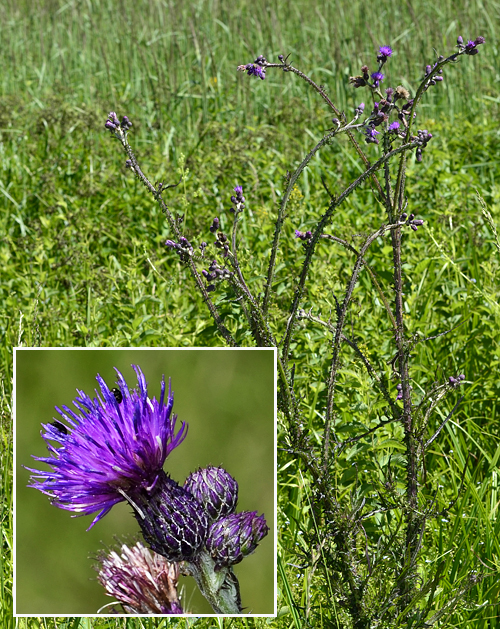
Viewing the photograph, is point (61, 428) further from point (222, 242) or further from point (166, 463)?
point (222, 242)

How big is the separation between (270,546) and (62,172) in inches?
140

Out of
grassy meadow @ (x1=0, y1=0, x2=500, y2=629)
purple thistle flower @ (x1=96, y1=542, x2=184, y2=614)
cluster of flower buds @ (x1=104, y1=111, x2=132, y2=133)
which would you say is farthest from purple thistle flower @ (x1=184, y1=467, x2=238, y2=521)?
cluster of flower buds @ (x1=104, y1=111, x2=132, y2=133)

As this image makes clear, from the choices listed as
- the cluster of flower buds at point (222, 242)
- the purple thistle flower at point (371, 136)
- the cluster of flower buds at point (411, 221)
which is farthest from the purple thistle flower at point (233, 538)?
the purple thistle flower at point (371, 136)

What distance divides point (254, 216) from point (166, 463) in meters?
2.64

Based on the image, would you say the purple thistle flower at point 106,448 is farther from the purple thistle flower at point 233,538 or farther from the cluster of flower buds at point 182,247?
the cluster of flower buds at point 182,247

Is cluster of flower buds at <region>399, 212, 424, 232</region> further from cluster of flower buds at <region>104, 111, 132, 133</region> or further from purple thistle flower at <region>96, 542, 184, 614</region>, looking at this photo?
purple thistle flower at <region>96, 542, 184, 614</region>

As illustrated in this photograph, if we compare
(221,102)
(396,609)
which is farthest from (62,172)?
→ (396,609)

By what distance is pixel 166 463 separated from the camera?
59.8 inches

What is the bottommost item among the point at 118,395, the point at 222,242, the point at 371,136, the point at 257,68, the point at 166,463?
the point at 166,463

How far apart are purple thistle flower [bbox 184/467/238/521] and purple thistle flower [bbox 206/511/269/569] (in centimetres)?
2

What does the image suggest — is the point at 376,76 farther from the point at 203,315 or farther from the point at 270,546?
the point at 203,315

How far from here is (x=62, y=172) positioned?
4605 mm

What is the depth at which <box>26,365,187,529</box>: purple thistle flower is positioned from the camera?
1.47 metres

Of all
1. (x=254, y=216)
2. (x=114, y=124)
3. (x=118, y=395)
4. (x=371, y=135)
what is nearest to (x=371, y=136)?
(x=371, y=135)
